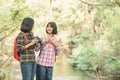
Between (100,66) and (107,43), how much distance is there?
1.67 metres

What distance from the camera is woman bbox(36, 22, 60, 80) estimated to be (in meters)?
6.54

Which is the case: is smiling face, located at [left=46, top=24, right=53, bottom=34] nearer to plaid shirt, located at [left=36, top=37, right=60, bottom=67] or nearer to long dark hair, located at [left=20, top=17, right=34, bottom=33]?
plaid shirt, located at [left=36, top=37, right=60, bottom=67]

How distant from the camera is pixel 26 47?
604 cm

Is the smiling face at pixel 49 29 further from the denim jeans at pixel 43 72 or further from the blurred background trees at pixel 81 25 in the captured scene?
the blurred background trees at pixel 81 25

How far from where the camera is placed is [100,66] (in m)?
18.7

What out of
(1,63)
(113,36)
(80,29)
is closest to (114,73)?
(113,36)

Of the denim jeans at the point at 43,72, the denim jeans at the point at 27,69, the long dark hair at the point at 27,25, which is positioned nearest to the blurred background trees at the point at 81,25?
the denim jeans at the point at 43,72

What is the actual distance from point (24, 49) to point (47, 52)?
0.65 meters

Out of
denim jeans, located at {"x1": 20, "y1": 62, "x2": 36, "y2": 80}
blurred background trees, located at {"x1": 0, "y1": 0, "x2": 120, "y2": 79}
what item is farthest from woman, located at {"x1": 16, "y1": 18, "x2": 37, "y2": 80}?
blurred background trees, located at {"x1": 0, "y1": 0, "x2": 120, "y2": 79}

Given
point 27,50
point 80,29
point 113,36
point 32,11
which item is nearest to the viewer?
point 27,50

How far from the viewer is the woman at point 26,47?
6.06m

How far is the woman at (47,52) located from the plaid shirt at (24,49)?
1.34 feet

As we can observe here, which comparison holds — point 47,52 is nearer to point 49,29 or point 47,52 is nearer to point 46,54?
point 46,54

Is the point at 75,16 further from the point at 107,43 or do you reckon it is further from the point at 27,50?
the point at 27,50
